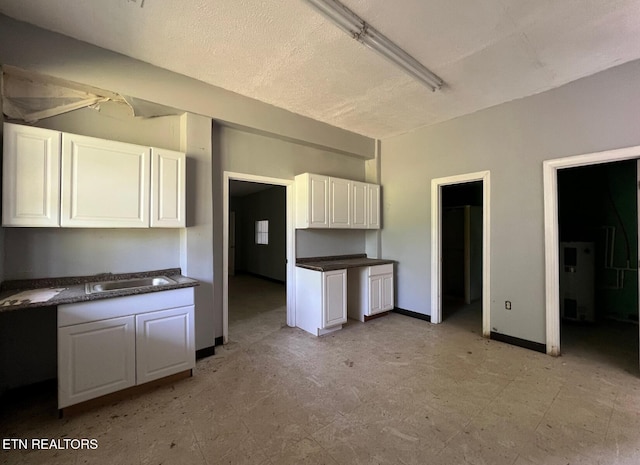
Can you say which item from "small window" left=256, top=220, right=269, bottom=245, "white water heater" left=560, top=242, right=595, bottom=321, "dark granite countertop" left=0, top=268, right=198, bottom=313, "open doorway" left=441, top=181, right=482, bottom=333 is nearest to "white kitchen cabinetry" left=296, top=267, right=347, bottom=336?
"dark granite countertop" left=0, top=268, right=198, bottom=313

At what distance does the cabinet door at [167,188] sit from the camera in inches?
97.0

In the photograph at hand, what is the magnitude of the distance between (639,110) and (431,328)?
121 inches

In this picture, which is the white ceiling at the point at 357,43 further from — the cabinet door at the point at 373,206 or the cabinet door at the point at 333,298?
the cabinet door at the point at 333,298

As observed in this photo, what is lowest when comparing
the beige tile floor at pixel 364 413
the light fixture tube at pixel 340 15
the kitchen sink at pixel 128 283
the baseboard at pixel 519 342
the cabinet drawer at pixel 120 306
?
the beige tile floor at pixel 364 413

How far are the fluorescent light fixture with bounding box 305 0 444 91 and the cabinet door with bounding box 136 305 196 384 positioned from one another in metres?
2.61

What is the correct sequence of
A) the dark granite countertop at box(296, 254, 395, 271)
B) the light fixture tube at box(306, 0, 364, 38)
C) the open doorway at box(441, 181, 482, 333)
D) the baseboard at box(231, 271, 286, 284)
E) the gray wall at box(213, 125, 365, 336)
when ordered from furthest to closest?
the baseboard at box(231, 271, 286, 284) < the open doorway at box(441, 181, 482, 333) < the dark granite countertop at box(296, 254, 395, 271) < the gray wall at box(213, 125, 365, 336) < the light fixture tube at box(306, 0, 364, 38)

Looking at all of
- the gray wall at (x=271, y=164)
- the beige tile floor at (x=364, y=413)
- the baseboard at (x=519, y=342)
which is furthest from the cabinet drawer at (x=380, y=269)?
the baseboard at (x=519, y=342)

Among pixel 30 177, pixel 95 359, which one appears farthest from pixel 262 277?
pixel 30 177

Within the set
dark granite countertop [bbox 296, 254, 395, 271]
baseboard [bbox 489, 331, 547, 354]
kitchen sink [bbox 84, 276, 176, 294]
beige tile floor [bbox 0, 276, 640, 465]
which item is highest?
Result: dark granite countertop [bbox 296, 254, 395, 271]

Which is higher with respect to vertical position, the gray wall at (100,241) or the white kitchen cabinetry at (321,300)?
the gray wall at (100,241)

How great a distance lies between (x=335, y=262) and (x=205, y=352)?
2065mm

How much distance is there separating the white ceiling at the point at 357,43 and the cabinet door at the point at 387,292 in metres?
2.56

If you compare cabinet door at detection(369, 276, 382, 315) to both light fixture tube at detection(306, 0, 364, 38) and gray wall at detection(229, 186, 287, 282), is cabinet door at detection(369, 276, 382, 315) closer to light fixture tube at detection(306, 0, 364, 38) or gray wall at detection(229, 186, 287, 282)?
light fixture tube at detection(306, 0, 364, 38)

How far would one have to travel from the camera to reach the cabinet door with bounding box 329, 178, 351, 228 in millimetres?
3904
